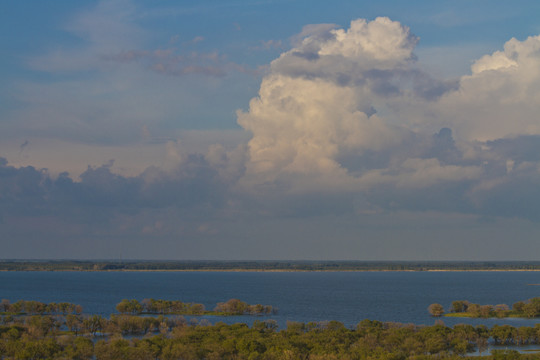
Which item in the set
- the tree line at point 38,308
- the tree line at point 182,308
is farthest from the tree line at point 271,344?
the tree line at point 182,308

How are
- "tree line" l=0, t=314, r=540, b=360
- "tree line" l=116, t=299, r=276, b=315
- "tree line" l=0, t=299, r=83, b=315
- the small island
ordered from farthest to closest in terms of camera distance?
1. "tree line" l=116, t=299, r=276, b=315
2. the small island
3. "tree line" l=0, t=299, r=83, b=315
4. "tree line" l=0, t=314, r=540, b=360

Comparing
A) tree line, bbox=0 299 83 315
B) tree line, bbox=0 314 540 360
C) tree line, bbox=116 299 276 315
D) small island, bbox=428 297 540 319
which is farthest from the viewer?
tree line, bbox=116 299 276 315

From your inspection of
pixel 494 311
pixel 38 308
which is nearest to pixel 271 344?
pixel 38 308

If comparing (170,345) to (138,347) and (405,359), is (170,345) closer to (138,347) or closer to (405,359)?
(138,347)

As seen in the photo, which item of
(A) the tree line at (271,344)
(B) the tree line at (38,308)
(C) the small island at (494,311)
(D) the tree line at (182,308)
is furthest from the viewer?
(D) the tree line at (182,308)

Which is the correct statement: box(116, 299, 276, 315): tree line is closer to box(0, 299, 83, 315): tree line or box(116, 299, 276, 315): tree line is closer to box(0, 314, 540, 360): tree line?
box(0, 299, 83, 315): tree line

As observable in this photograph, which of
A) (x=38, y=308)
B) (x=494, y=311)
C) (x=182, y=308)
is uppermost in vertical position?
(x=494, y=311)

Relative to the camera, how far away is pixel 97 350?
72.9m

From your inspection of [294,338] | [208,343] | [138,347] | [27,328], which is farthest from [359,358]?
[27,328]

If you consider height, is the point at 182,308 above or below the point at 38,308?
below

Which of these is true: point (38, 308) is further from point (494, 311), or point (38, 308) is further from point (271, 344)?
point (494, 311)

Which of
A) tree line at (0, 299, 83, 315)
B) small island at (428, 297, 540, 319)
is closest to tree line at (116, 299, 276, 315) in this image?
tree line at (0, 299, 83, 315)

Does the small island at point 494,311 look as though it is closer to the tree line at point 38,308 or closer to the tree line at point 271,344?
the tree line at point 271,344

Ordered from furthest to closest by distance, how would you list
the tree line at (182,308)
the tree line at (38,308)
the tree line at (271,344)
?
the tree line at (182,308) → the tree line at (38,308) → the tree line at (271,344)
